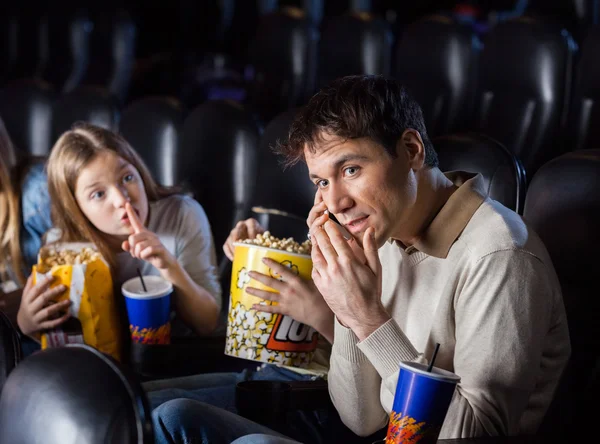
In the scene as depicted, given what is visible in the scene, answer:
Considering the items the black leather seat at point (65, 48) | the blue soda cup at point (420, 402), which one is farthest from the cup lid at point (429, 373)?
the black leather seat at point (65, 48)

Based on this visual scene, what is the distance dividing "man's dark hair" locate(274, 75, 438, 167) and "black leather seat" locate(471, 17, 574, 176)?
1.45m

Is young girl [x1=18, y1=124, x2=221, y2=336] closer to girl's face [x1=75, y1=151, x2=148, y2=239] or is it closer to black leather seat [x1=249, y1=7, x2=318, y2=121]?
girl's face [x1=75, y1=151, x2=148, y2=239]

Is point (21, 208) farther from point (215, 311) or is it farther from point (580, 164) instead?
point (580, 164)

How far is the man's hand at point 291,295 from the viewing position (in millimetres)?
1387

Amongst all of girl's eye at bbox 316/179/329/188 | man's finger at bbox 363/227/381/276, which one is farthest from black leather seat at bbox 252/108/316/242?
man's finger at bbox 363/227/381/276

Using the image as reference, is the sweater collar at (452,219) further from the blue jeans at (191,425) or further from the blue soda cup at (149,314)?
the blue soda cup at (149,314)

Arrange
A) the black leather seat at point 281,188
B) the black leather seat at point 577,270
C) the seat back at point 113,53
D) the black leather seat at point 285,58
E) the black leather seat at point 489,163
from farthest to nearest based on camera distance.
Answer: the seat back at point 113,53
the black leather seat at point 285,58
the black leather seat at point 281,188
the black leather seat at point 489,163
the black leather seat at point 577,270

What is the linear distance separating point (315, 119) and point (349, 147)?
0.07 metres

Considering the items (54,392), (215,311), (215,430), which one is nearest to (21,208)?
(215,311)

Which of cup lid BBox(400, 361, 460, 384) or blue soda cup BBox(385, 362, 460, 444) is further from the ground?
cup lid BBox(400, 361, 460, 384)

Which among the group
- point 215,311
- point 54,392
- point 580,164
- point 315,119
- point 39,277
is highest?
point 315,119

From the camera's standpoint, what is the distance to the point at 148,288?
5.30ft

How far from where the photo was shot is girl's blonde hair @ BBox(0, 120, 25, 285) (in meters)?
2.09

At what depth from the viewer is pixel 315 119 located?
1.21 m
